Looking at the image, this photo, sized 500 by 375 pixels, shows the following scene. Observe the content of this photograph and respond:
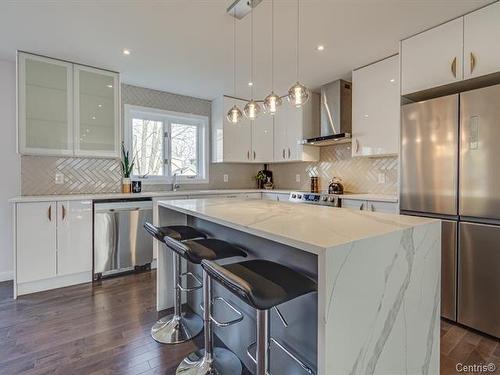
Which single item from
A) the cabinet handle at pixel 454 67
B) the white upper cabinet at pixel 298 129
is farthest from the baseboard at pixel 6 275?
the cabinet handle at pixel 454 67

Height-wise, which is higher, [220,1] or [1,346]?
[220,1]

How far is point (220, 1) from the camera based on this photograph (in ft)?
6.74

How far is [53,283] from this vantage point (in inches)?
114

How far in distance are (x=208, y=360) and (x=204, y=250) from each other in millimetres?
625

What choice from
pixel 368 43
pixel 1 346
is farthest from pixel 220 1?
pixel 1 346

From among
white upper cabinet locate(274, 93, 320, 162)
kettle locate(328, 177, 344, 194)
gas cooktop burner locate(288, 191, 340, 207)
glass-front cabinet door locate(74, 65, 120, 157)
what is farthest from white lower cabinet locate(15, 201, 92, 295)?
kettle locate(328, 177, 344, 194)

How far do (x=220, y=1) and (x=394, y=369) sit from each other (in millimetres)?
2456

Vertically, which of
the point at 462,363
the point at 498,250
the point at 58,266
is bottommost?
the point at 462,363

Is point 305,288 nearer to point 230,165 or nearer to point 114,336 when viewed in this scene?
point 114,336

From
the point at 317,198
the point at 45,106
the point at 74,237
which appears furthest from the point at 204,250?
the point at 45,106

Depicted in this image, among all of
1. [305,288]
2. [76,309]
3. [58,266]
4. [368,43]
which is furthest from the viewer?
[58,266]

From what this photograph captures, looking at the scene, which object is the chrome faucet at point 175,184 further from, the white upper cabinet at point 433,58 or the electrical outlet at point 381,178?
the white upper cabinet at point 433,58

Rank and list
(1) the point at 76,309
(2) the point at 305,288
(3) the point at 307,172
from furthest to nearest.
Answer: (3) the point at 307,172 → (1) the point at 76,309 → (2) the point at 305,288

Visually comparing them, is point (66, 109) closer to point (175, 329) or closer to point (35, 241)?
point (35, 241)
